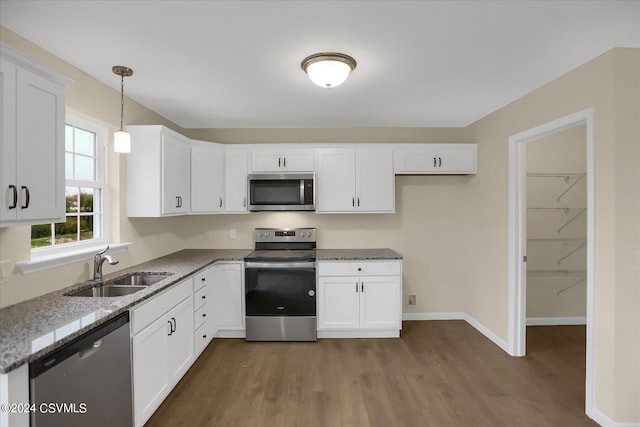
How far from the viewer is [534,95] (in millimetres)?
2809

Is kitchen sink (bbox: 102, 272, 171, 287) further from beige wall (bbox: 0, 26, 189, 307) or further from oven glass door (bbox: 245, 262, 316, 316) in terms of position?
oven glass door (bbox: 245, 262, 316, 316)

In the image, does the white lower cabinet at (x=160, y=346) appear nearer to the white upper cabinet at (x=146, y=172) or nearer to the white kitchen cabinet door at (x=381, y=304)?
the white upper cabinet at (x=146, y=172)

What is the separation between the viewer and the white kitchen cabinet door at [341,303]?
3523mm

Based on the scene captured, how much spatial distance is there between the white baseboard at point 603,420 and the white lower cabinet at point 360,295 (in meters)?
1.64

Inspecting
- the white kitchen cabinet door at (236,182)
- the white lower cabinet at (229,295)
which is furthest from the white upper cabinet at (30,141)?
the white kitchen cabinet door at (236,182)

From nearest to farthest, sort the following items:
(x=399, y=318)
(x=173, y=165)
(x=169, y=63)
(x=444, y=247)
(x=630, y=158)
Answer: (x=630, y=158), (x=169, y=63), (x=173, y=165), (x=399, y=318), (x=444, y=247)

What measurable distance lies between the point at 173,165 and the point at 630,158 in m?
3.45

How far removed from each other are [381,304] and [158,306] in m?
2.20

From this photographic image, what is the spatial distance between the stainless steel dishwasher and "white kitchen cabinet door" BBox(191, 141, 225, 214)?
1916 mm

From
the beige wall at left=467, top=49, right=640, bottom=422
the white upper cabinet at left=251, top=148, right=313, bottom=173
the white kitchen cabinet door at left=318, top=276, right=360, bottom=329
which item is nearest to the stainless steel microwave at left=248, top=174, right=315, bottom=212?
the white upper cabinet at left=251, top=148, right=313, bottom=173

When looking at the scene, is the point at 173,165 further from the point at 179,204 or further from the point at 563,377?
the point at 563,377

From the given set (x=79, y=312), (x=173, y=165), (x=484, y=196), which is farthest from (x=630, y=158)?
(x=173, y=165)

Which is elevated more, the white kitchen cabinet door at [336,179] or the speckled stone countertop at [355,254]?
the white kitchen cabinet door at [336,179]

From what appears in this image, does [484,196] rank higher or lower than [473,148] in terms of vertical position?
lower
